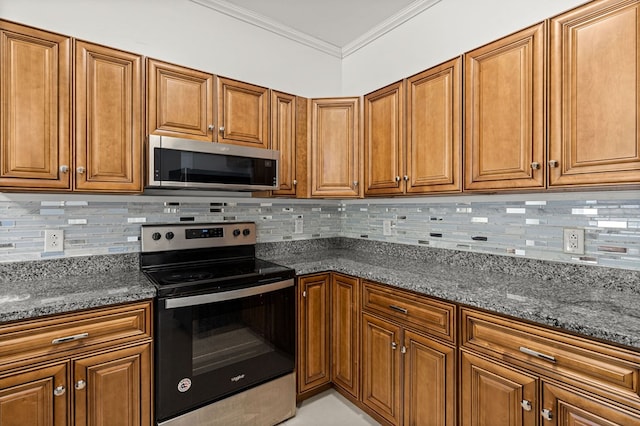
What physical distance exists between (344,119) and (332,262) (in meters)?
1.08

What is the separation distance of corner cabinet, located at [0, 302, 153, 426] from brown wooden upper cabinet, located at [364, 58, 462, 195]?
160 centimetres

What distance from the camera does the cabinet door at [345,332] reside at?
2.05 m

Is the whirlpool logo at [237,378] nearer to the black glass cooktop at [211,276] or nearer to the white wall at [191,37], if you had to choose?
the black glass cooktop at [211,276]

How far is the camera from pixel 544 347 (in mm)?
1185

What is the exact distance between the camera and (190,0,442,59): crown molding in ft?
7.54

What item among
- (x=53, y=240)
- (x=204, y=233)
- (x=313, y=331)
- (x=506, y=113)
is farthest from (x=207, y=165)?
(x=506, y=113)

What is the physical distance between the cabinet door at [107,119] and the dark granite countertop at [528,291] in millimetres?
1178

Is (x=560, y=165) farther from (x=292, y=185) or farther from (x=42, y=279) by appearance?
(x=42, y=279)

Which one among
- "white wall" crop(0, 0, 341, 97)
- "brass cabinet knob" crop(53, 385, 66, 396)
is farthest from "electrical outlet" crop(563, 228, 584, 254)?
"brass cabinet knob" crop(53, 385, 66, 396)

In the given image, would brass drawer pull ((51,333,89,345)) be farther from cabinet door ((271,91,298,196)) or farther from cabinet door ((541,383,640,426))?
cabinet door ((541,383,640,426))

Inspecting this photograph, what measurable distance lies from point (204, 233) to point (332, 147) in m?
1.12

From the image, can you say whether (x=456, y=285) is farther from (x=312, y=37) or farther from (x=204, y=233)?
(x=312, y=37)

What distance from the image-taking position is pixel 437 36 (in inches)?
87.8

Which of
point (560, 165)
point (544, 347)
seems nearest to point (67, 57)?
point (560, 165)
